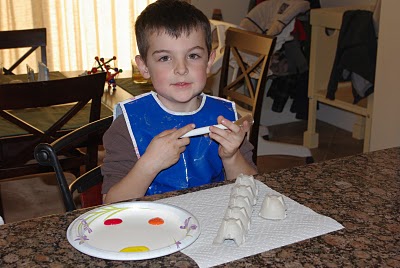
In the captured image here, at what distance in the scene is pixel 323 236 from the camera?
906mm

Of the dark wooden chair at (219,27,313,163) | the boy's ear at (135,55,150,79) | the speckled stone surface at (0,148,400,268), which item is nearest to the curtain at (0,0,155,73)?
the dark wooden chair at (219,27,313,163)

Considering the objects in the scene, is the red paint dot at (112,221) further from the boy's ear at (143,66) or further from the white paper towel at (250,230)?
the boy's ear at (143,66)

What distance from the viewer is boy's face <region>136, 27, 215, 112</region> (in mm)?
1325

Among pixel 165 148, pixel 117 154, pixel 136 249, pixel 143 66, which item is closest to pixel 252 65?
pixel 143 66

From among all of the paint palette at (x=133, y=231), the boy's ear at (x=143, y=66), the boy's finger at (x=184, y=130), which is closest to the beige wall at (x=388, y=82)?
the boy's ear at (x=143, y=66)

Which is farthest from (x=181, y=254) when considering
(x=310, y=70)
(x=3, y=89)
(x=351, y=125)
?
(x=351, y=125)

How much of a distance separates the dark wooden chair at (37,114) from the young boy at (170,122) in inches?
26.7

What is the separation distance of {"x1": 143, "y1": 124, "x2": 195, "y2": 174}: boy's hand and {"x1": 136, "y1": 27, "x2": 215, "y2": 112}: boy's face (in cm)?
16

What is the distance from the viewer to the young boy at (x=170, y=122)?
126 cm

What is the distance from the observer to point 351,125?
4531mm

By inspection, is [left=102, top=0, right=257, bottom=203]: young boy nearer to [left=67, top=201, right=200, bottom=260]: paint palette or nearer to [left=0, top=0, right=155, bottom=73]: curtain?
[left=67, top=201, right=200, bottom=260]: paint palette

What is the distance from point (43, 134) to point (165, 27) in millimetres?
982

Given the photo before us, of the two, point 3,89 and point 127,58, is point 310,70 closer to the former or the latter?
point 127,58

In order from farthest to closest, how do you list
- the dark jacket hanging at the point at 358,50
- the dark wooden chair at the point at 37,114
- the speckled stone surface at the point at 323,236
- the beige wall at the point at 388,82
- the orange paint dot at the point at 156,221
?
the dark jacket hanging at the point at 358,50 < the beige wall at the point at 388,82 < the dark wooden chair at the point at 37,114 < the orange paint dot at the point at 156,221 < the speckled stone surface at the point at 323,236
